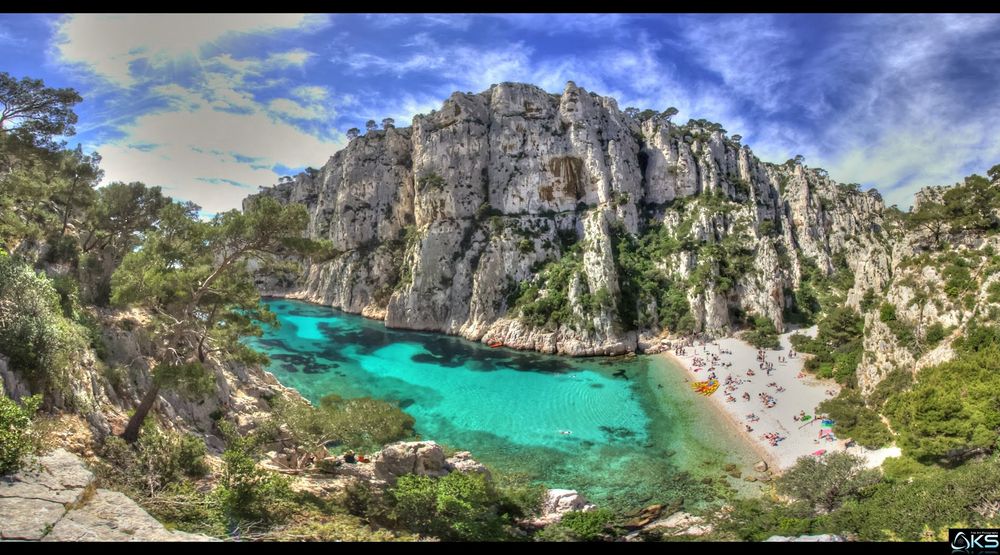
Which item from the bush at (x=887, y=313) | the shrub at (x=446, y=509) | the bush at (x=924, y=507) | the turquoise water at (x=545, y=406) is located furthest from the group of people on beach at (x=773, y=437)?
the shrub at (x=446, y=509)

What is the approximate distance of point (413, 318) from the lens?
5494cm

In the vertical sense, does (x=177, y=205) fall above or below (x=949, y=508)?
above

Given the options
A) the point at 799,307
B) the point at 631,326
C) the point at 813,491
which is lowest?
the point at 813,491

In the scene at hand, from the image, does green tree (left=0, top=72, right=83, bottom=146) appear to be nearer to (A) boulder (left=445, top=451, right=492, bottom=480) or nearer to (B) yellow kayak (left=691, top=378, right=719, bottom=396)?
(A) boulder (left=445, top=451, right=492, bottom=480)

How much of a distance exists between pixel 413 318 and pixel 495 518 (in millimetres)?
44149

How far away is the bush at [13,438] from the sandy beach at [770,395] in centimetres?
2400

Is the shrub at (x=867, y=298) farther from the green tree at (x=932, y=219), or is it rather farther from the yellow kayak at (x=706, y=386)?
the yellow kayak at (x=706, y=386)

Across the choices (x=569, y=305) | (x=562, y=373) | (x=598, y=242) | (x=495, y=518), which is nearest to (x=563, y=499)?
(x=495, y=518)

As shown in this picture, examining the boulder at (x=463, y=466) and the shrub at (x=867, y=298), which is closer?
the boulder at (x=463, y=466)

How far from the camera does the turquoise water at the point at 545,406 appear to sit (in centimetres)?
1930

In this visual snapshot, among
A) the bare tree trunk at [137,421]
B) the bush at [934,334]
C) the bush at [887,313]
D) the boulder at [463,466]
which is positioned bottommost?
the boulder at [463,466]

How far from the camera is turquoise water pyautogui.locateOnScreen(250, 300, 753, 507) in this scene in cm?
1930

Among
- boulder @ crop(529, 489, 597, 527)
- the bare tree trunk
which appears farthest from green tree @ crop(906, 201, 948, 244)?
the bare tree trunk
